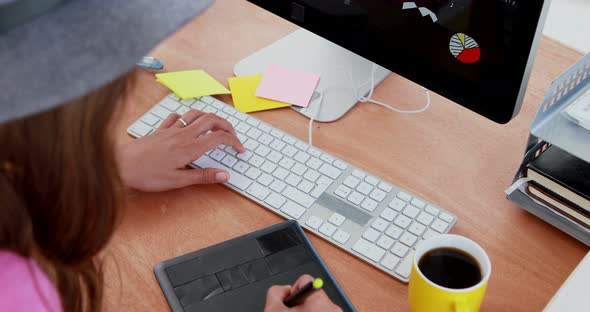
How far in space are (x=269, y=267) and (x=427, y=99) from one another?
41cm

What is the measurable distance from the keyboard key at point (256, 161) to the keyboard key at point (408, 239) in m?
0.22

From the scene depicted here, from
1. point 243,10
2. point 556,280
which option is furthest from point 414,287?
point 243,10

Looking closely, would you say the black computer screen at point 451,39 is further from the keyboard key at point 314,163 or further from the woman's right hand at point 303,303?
the woman's right hand at point 303,303

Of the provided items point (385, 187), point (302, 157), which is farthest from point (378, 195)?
point (302, 157)

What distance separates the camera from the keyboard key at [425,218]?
800mm

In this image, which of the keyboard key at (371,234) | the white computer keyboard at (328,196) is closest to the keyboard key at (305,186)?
the white computer keyboard at (328,196)

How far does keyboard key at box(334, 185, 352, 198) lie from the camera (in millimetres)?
835

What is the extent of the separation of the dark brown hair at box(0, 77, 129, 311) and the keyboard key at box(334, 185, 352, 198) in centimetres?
32

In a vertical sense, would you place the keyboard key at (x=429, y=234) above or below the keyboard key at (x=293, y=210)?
above

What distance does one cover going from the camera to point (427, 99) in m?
1.00

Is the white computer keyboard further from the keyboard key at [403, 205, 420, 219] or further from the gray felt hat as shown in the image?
the gray felt hat

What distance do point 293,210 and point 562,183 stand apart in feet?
1.09

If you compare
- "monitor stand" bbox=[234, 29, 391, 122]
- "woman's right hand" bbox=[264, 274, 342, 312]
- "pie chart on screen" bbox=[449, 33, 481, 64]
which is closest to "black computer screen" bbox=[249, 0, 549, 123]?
"pie chart on screen" bbox=[449, 33, 481, 64]

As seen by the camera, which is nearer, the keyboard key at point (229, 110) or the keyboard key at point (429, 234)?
the keyboard key at point (429, 234)
